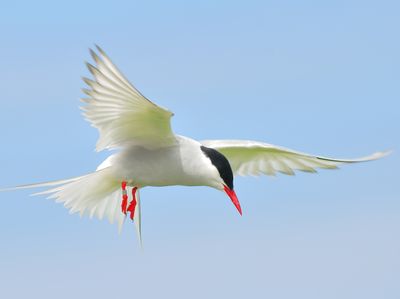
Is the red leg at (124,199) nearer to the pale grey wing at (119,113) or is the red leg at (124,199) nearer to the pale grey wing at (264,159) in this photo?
the pale grey wing at (119,113)

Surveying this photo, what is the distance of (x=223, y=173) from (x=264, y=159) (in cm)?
217

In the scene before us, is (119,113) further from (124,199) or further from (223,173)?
(124,199)

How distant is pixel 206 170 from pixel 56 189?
1841 mm

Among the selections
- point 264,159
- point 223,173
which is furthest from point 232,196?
point 264,159

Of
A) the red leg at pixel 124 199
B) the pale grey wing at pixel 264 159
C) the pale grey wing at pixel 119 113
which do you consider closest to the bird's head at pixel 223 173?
the pale grey wing at pixel 119 113

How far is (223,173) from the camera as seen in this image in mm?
10477

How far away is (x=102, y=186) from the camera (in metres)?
11.5

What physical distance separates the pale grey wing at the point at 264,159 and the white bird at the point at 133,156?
0.05ft

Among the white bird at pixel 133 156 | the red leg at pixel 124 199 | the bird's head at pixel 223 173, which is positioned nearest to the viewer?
the white bird at pixel 133 156

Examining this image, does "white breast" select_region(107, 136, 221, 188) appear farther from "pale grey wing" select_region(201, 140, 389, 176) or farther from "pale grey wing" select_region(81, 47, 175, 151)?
"pale grey wing" select_region(201, 140, 389, 176)

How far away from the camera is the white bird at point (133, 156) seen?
9.81 m

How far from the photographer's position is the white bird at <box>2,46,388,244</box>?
9.81 meters

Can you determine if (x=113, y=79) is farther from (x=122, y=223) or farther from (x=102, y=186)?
(x=122, y=223)

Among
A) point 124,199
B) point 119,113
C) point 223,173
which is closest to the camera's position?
point 119,113
